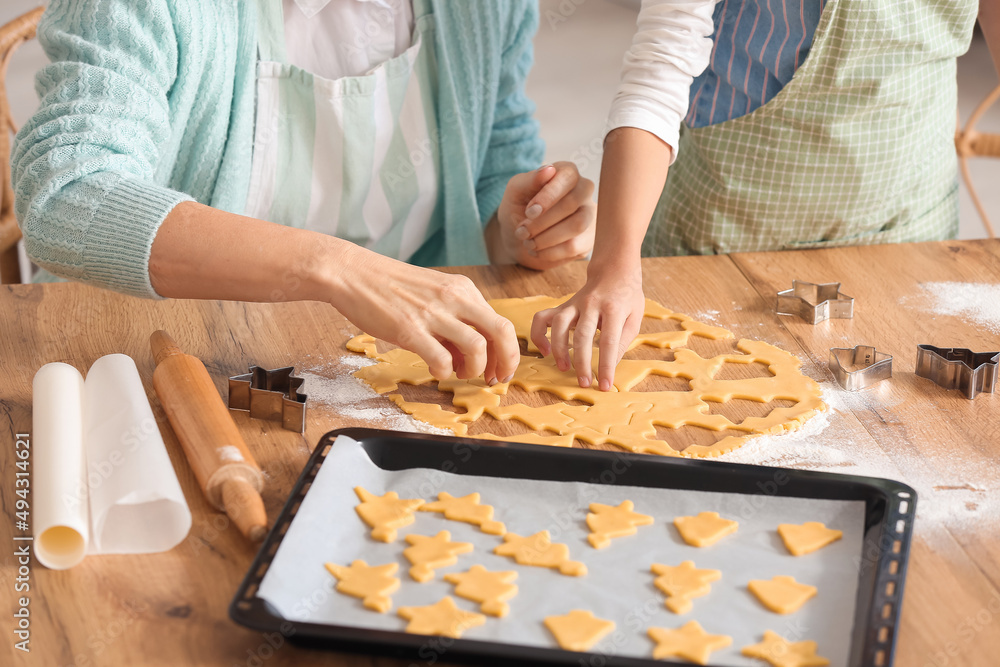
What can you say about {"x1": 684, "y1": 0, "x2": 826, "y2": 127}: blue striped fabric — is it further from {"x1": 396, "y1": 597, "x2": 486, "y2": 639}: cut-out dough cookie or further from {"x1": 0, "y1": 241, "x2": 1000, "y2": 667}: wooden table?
{"x1": 396, "y1": 597, "x2": 486, "y2": 639}: cut-out dough cookie

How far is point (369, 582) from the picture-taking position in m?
0.72

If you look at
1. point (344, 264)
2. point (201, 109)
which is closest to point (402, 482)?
point (344, 264)

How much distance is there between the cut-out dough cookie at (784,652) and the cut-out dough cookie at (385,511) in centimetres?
31

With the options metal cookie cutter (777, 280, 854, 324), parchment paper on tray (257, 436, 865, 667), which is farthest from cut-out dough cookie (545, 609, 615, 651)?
metal cookie cutter (777, 280, 854, 324)

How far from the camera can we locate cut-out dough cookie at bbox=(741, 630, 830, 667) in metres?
0.65

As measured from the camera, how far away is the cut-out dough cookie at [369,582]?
→ 0.70 meters

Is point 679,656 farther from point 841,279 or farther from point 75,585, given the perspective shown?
point 841,279

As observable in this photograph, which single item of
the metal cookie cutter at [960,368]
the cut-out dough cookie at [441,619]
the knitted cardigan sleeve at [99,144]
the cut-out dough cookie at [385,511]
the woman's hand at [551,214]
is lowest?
the cut-out dough cookie at [385,511]

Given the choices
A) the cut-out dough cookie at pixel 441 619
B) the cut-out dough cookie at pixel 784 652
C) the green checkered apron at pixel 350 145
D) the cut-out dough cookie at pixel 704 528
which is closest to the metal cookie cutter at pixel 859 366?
the cut-out dough cookie at pixel 704 528

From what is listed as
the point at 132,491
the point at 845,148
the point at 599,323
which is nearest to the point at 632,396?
the point at 599,323

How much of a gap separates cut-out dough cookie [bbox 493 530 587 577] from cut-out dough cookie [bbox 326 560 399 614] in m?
0.10

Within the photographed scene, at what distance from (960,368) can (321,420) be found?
756 mm

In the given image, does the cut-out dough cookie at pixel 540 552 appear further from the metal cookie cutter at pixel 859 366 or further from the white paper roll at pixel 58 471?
the metal cookie cutter at pixel 859 366

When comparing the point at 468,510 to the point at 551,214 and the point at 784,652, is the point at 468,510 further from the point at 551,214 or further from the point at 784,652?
the point at 551,214
